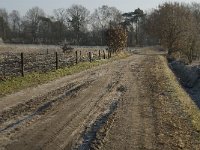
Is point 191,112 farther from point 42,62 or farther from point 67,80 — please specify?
point 42,62

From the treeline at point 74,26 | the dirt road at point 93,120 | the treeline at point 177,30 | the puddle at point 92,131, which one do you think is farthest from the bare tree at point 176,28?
the puddle at point 92,131

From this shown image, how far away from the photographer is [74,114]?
41.9 feet

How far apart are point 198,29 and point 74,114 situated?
56.8 meters

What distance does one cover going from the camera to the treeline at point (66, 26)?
383 feet

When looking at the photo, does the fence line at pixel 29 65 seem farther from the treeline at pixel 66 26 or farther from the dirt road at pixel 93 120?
the treeline at pixel 66 26

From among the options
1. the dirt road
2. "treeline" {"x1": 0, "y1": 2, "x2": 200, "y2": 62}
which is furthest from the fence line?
"treeline" {"x1": 0, "y1": 2, "x2": 200, "y2": 62}

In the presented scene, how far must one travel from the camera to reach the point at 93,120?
39.0 feet

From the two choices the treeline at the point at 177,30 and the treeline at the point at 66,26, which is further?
the treeline at the point at 66,26

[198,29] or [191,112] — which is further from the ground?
[198,29]

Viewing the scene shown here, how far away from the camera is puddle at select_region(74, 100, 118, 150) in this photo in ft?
30.5

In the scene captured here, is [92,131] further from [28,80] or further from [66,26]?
[66,26]

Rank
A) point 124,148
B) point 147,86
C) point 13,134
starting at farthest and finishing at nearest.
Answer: point 147,86
point 13,134
point 124,148

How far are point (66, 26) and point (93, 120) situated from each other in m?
115

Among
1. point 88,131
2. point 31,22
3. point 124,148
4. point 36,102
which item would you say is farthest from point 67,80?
point 31,22
